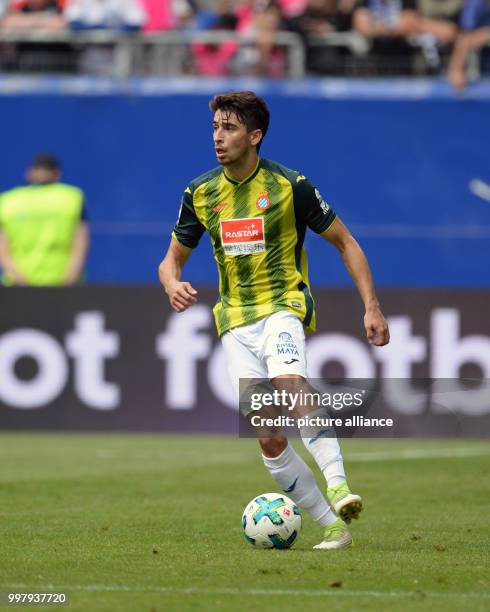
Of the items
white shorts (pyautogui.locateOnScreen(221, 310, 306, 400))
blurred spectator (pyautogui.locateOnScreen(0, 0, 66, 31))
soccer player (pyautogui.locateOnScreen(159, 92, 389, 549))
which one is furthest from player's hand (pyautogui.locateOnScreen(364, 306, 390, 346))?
blurred spectator (pyautogui.locateOnScreen(0, 0, 66, 31))

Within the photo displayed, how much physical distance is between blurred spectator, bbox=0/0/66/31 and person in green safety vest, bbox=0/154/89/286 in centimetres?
417

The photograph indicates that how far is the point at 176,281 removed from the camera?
7.66 meters

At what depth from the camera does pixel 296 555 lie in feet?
24.0

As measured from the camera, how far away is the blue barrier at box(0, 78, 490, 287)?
18.4 metres

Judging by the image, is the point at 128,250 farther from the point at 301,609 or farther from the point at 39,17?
the point at 301,609

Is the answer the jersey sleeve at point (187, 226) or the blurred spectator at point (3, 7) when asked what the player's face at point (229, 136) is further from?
the blurred spectator at point (3, 7)

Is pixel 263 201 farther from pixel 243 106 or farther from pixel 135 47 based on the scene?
pixel 135 47

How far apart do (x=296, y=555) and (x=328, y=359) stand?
7239 mm

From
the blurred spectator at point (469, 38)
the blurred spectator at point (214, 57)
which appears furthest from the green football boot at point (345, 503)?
the blurred spectator at point (214, 57)

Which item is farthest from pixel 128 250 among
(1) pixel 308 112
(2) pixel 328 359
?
(2) pixel 328 359

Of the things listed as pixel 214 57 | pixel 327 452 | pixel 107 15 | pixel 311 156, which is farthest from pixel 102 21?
pixel 327 452

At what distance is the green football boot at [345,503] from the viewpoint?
279 inches

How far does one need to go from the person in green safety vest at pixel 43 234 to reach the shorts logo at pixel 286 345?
8167mm

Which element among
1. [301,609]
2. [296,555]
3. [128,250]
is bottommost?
[128,250]
